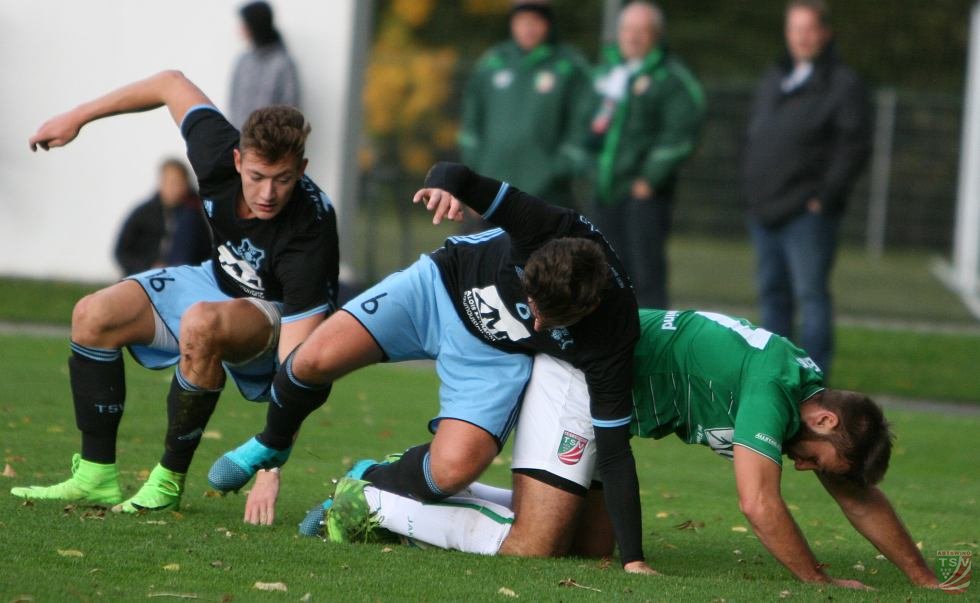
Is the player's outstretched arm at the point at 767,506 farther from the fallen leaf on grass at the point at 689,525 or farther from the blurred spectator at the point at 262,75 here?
the blurred spectator at the point at 262,75

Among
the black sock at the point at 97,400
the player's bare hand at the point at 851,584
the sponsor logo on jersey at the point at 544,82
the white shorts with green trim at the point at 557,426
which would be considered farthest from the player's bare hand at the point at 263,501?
the sponsor logo on jersey at the point at 544,82

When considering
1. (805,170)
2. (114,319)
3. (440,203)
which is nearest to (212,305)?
(114,319)

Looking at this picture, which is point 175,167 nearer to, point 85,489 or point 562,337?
point 85,489

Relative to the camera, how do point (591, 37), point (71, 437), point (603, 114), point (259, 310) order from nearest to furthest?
point (259, 310)
point (71, 437)
point (603, 114)
point (591, 37)

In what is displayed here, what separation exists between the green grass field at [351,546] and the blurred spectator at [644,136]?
→ 2480 millimetres

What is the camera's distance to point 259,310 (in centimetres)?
582

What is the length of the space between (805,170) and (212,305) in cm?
546

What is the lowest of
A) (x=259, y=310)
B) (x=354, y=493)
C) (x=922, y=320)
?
(x=922, y=320)

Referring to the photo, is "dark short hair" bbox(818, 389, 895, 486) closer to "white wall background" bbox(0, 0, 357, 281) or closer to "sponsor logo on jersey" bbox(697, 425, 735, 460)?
"sponsor logo on jersey" bbox(697, 425, 735, 460)

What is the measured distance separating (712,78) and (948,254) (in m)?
8.57

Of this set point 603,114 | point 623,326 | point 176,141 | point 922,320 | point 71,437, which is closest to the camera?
point 623,326

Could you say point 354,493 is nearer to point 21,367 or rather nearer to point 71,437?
point 71,437

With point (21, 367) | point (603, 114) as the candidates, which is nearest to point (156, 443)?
point (21, 367)

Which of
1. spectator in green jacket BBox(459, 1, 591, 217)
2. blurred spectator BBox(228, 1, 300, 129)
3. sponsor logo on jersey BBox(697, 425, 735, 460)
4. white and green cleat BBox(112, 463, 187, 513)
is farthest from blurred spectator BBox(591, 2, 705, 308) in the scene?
white and green cleat BBox(112, 463, 187, 513)
